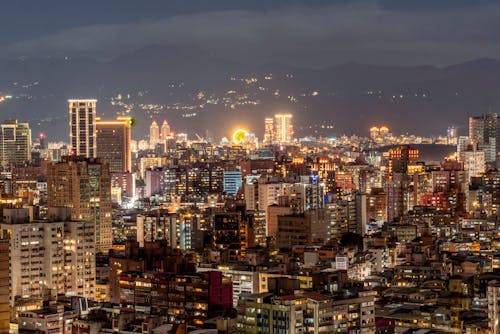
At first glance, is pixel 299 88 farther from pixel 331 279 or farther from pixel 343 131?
pixel 331 279

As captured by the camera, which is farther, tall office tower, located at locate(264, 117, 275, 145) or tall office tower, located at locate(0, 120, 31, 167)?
tall office tower, located at locate(264, 117, 275, 145)

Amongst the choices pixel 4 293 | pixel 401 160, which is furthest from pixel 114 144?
pixel 4 293

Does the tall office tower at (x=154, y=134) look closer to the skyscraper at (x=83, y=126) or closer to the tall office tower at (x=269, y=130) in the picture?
the tall office tower at (x=269, y=130)

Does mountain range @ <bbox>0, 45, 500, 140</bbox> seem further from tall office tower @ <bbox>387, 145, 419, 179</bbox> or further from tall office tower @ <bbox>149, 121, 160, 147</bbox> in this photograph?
tall office tower @ <bbox>387, 145, 419, 179</bbox>

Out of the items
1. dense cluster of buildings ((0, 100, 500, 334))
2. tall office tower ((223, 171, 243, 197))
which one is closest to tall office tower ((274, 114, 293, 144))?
dense cluster of buildings ((0, 100, 500, 334))

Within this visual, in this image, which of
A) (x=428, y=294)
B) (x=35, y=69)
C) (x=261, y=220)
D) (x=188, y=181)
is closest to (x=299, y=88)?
(x=35, y=69)

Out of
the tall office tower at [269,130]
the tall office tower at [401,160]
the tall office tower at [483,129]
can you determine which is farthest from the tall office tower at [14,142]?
the tall office tower at [483,129]
